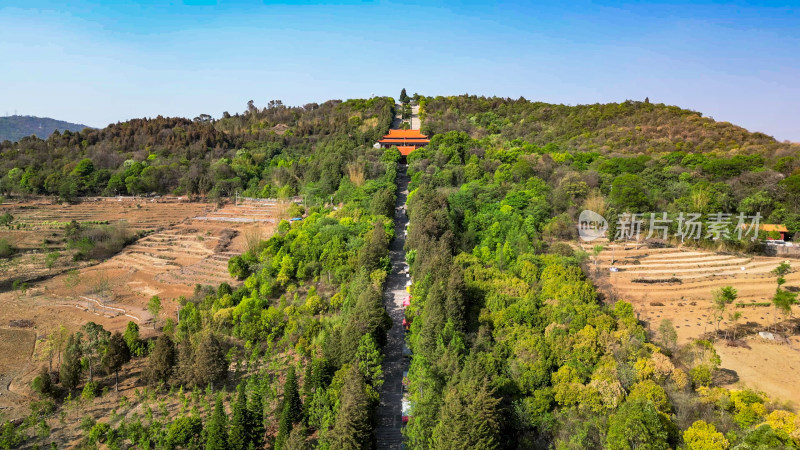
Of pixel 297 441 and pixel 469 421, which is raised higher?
pixel 469 421

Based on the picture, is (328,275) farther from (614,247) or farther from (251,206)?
(251,206)

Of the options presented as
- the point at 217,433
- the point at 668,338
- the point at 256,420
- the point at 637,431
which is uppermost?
the point at 668,338

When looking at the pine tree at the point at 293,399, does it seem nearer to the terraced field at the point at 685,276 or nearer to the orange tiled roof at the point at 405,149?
the terraced field at the point at 685,276

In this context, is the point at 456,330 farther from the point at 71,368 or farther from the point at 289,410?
the point at 71,368

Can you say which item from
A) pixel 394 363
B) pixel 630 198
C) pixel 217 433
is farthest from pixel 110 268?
pixel 630 198

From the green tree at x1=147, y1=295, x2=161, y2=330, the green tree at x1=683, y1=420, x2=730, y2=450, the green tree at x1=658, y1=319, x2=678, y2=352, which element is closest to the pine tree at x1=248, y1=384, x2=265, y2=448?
the green tree at x1=147, y1=295, x2=161, y2=330

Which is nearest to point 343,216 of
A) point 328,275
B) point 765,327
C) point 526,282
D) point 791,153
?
point 328,275

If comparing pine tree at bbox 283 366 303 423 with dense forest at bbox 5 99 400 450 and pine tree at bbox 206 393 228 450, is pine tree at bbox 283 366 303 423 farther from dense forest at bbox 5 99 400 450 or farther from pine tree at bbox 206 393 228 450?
pine tree at bbox 206 393 228 450
